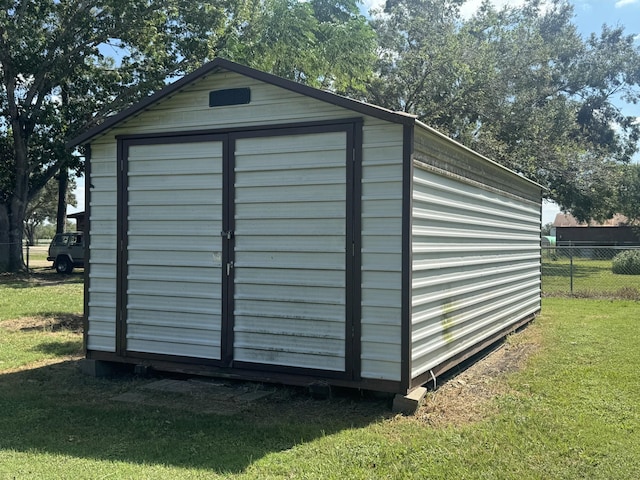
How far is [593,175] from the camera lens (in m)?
19.8

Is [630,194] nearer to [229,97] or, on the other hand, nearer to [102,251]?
[229,97]

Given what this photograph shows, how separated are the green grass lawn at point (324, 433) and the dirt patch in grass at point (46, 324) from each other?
2.64 metres

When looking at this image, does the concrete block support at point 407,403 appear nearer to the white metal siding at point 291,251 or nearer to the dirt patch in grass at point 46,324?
the white metal siding at point 291,251

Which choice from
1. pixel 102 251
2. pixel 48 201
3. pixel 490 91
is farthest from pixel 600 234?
pixel 102 251

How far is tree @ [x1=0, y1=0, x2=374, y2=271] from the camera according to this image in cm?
1811

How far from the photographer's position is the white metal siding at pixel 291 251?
5.13 meters

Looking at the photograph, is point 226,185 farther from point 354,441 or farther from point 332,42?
point 332,42

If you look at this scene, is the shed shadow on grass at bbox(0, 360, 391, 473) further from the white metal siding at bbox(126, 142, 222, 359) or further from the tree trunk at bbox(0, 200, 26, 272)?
the tree trunk at bbox(0, 200, 26, 272)

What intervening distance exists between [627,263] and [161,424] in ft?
60.8

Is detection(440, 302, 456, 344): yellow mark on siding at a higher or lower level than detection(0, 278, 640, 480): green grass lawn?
higher

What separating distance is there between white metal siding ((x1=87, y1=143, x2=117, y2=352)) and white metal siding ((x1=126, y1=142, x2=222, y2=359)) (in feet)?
0.67

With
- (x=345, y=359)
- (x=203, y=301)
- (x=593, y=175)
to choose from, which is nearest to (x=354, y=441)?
(x=345, y=359)

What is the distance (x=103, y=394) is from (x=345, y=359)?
7.60 ft

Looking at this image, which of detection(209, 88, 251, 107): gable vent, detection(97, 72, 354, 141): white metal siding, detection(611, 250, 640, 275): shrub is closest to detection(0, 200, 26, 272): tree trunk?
detection(97, 72, 354, 141): white metal siding
